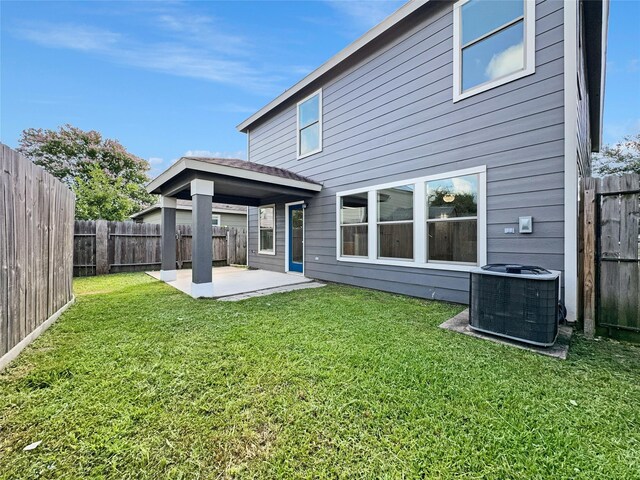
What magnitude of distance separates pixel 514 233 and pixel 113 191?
63.0 ft

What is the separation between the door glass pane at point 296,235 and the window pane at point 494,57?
16.7ft

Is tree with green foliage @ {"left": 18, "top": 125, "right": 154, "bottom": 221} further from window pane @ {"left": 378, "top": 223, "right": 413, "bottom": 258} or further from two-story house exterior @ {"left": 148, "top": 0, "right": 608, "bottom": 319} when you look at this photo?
window pane @ {"left": 378, "top": 223, "right": 413, "bottom": 258}

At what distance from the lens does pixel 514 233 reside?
13.2 ft

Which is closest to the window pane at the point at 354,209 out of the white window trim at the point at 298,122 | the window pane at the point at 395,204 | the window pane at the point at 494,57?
the window pane at the point at 395,204

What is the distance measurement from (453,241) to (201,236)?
4.58 metres

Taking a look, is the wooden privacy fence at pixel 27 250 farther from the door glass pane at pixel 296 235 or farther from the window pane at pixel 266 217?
the window pane at pixel 266 217

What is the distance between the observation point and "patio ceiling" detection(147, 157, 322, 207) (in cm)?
521

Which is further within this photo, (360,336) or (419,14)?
(419,14)

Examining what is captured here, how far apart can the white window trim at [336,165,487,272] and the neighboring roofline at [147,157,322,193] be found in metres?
0.96

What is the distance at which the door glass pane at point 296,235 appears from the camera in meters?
8.18

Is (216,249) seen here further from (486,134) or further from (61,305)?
(486,134)

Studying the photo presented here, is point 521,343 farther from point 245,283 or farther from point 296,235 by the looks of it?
point 296,235

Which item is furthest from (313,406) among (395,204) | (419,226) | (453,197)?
(395,204)

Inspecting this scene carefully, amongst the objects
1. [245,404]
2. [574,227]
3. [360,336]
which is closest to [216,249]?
[360,336]
